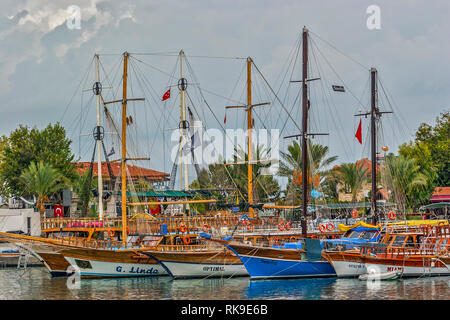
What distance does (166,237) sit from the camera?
162 ft

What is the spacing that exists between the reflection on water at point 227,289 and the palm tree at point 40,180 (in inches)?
1000

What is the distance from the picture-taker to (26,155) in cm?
7881

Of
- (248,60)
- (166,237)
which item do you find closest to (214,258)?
(166,237)

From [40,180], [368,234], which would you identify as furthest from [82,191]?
[368,234]

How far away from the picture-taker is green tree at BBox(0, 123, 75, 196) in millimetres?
78375

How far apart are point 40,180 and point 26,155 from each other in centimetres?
731

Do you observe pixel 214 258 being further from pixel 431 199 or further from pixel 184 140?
pixel 431 199

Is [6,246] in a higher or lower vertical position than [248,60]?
lower

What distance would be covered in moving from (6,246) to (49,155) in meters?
15.6

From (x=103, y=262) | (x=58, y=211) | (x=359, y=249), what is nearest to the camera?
(x=359, y=249)

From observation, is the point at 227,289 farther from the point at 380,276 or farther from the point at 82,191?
the point at 82,191

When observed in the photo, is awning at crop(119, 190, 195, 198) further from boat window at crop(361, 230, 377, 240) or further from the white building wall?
the white building wall
